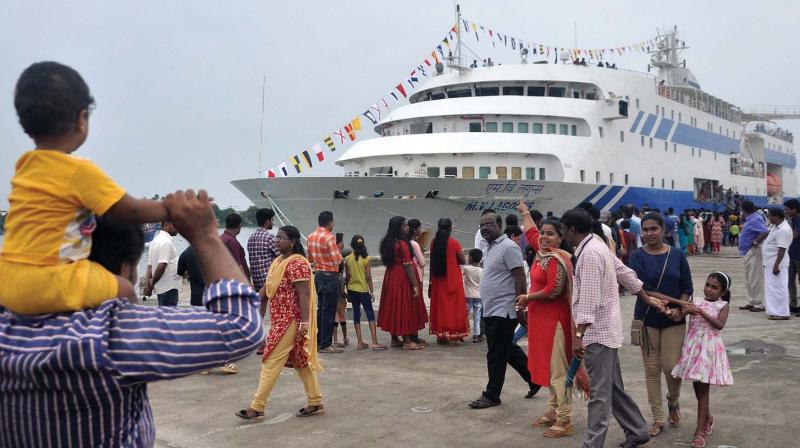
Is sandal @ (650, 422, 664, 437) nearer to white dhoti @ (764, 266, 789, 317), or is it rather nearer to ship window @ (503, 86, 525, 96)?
white dhoti @ (764, 266, 789, 317)

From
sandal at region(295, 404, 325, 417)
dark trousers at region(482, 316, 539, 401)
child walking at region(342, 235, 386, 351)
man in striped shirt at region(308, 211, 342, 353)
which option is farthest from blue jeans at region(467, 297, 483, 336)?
sandal at region(295, 404, 325, 417)

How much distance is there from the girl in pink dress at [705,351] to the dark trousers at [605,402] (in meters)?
0.41

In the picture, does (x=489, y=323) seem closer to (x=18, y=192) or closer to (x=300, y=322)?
(x=300, y=322)

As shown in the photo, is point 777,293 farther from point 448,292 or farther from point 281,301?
point 281,301

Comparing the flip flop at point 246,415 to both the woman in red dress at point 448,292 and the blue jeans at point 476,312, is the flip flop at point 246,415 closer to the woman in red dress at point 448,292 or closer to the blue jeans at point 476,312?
the woman in red dress at point 448,292

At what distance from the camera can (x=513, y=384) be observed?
612 cm

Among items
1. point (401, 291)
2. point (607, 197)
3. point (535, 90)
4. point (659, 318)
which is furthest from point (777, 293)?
point (535, 90)

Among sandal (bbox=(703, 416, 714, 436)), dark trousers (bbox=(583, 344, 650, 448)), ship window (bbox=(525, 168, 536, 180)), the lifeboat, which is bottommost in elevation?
sandal (bbox=(703, 416, 714, 436))

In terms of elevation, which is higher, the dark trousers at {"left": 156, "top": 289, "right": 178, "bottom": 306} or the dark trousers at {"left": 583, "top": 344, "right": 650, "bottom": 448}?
the dark trousers at {"left": 156, "top": 289, "right": 178, "bottom": 306}

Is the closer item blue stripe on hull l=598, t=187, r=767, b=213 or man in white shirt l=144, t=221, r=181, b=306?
man in white shirt l=144, t=221, r=181, b=306

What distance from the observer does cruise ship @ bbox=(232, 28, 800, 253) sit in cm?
1870

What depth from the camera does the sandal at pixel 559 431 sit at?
4.59 metres

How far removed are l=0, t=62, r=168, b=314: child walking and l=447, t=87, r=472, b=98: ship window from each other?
71.3ft

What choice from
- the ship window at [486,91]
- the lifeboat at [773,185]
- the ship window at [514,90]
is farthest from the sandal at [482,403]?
the lifeboat at [773,185]
